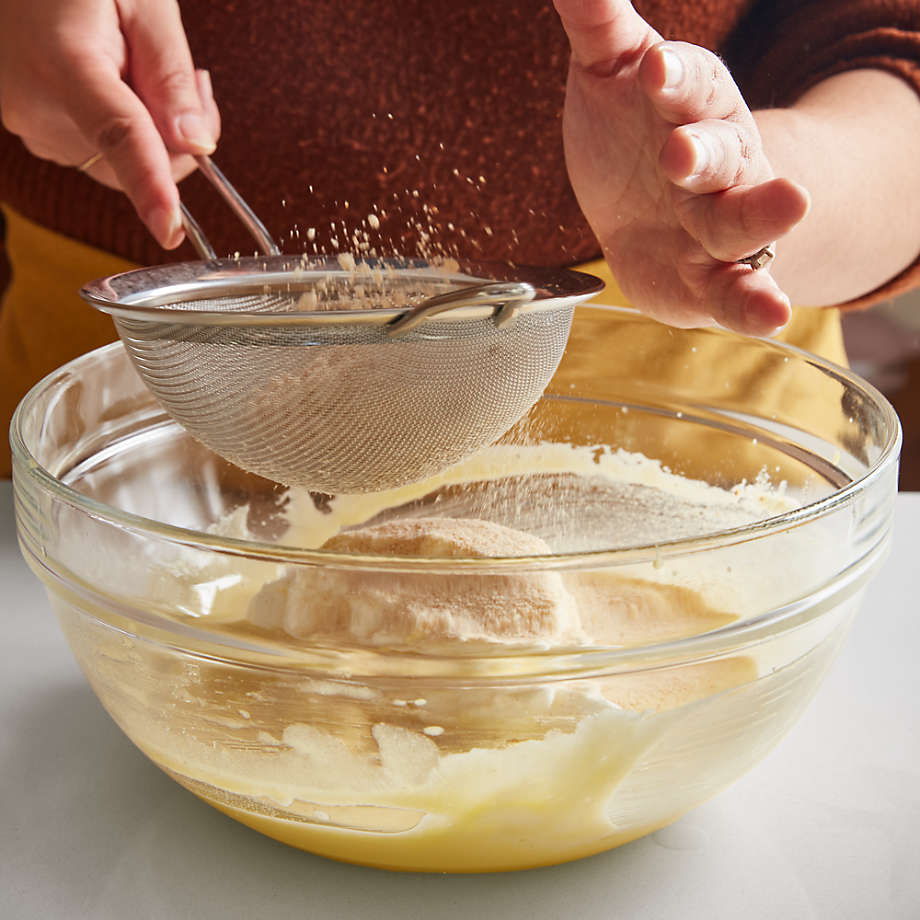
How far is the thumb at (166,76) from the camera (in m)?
0.81

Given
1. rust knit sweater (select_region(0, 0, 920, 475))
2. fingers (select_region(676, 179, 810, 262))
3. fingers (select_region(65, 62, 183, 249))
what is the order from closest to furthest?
1. fingers (select_region(676, 179, 810, 262))
2. fingers (select_region(65, 62, 183, 249))
3. rust knit sweater (select_region(0, 0, 920, 475))

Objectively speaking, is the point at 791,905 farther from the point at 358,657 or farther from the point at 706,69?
the point at 706,69

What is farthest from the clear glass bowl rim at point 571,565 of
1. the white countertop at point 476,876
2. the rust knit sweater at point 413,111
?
the rust knit sweater at point 413,111

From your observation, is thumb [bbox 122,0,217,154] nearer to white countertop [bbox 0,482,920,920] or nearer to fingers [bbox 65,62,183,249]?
fingers [bbox 65,62,183,249]

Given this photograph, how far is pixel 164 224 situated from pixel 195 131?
11 centimetres

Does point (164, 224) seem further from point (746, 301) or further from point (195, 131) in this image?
point (746, 301)

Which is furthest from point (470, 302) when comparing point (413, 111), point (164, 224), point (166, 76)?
point (413, 111)

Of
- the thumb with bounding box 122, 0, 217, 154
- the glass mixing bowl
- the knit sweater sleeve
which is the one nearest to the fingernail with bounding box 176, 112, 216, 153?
the thumb with bounding box 122, 0, 217, 154

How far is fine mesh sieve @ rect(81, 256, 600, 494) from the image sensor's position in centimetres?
56

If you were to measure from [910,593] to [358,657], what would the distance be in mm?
519

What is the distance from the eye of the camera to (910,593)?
74 centimetres

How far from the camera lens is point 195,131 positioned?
31.7 inches

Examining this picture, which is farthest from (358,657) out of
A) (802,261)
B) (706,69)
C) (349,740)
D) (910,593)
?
(802,261)

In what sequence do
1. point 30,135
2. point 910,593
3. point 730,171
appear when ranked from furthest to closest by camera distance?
point 30,135
point 910,593
point 730,171
